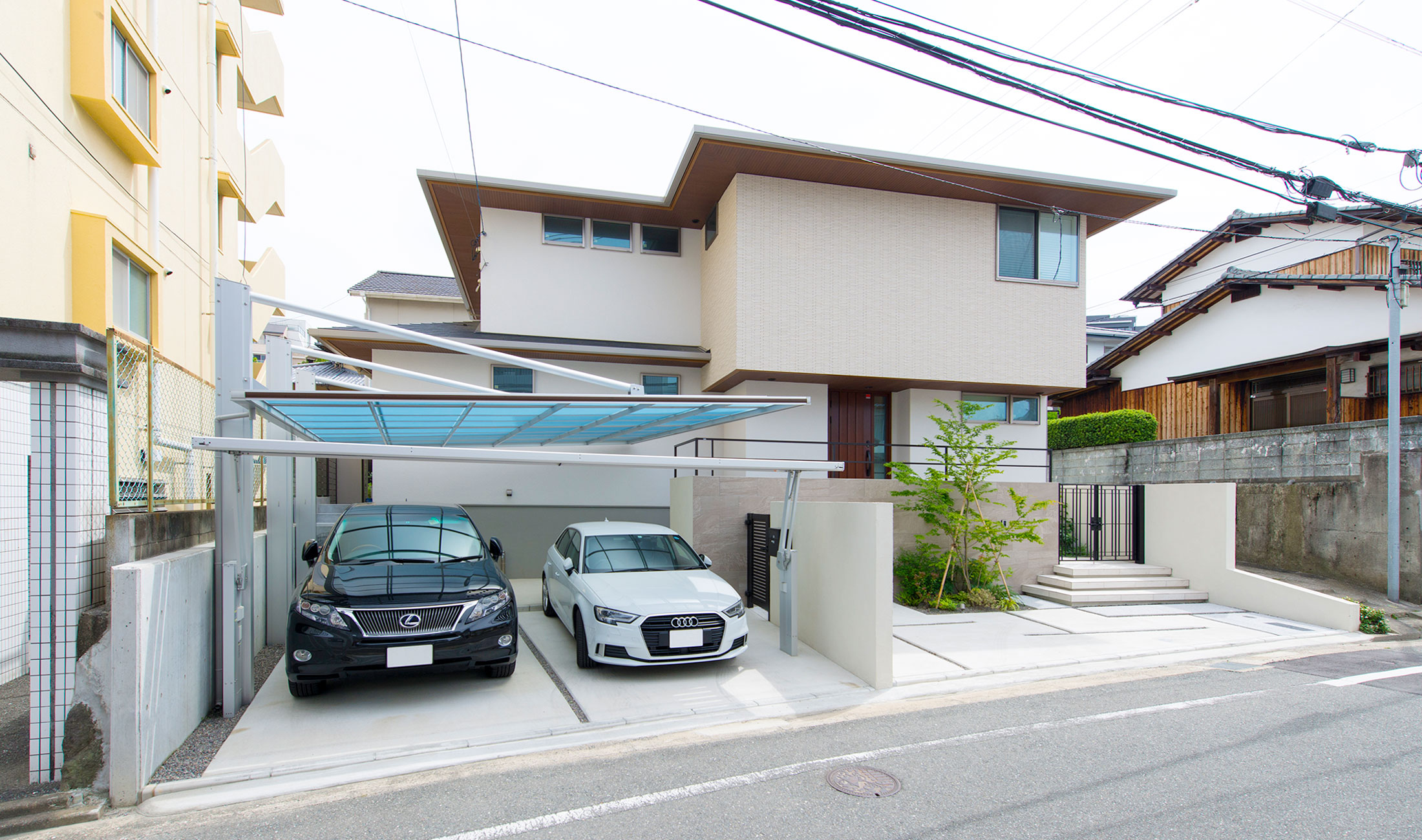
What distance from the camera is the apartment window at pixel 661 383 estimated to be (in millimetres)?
13352

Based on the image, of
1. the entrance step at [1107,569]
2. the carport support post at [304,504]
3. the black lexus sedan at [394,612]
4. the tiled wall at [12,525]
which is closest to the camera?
the black lexus sedan at [394,612]

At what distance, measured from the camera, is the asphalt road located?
151 inches

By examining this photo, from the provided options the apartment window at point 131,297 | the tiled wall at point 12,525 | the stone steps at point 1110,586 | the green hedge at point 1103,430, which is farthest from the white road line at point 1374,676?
the apartment window at point 131,297

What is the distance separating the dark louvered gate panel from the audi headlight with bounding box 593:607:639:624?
2681mm

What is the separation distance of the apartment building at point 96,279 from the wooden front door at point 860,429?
372 inches

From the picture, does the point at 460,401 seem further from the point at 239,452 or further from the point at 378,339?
the point at 378,339

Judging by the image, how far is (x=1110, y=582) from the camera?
36.9 feet

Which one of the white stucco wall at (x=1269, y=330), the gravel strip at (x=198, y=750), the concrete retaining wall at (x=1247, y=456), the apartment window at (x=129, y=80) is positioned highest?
the apartment window at (x=129, y=80)

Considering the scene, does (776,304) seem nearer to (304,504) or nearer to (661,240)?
(661,240)

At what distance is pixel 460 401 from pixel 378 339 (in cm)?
727

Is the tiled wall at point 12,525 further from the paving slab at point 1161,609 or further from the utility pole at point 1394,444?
the utility pole at point 1394,444

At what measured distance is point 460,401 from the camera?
5.42 meters

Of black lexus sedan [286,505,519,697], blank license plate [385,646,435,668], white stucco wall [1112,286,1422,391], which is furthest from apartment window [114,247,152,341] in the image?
white stucco wall [1112,286,1422,391]

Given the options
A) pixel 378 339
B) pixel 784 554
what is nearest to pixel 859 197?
pixel 784 554
